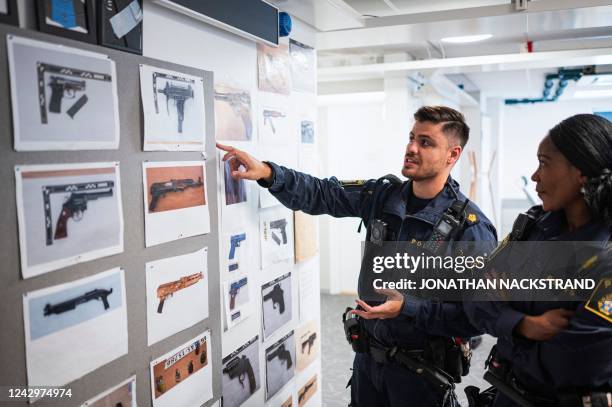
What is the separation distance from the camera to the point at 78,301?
48.3 inches

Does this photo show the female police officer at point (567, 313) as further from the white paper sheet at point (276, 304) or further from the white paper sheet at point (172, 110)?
the white paper sheet at point (172, 110)

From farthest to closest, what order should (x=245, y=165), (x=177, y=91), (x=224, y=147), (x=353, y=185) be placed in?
(x=353, y=185)
(x=245, y=165)
(x=224, y=147)
(x=177, y=91)

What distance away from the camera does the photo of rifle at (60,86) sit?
1107mm

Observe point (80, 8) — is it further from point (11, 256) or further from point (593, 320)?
point (593, 320)

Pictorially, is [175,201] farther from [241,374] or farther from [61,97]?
[241,374]

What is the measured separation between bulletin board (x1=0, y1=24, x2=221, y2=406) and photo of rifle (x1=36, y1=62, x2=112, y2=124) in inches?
2.5

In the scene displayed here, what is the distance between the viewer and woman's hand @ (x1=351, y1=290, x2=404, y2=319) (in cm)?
178

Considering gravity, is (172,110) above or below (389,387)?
above

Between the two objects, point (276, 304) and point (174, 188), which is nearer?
point (174, 188)

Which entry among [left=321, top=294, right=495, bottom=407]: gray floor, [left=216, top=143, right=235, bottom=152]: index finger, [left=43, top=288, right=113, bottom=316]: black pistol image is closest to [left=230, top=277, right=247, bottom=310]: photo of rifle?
[left=216, top=143, right=235, bottom=152]: index finger

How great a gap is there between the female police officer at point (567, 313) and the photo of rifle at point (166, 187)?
1.04 m

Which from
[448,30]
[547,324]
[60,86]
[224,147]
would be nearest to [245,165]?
[224,147]

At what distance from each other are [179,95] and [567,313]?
50.8 inches

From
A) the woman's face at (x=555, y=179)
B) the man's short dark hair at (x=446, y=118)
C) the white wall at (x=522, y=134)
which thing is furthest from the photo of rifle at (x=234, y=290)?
the white wall at (x=522, y=134)
